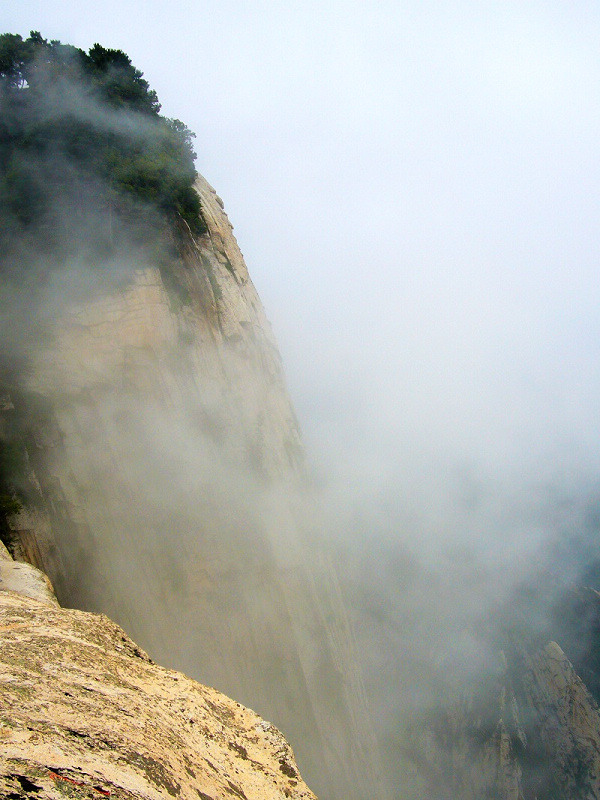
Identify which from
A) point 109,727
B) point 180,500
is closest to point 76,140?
point 180,500

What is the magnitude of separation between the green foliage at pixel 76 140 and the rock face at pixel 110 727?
1109 cm

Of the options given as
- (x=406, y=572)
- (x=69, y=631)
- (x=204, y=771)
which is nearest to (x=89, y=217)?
(x=69, y=631)

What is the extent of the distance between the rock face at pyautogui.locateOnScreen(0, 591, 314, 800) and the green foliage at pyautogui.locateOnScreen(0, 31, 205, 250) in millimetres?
11091

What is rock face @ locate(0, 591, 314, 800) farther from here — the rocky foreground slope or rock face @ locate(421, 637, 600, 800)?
rock face @ locate(421, 637, 600, 800)

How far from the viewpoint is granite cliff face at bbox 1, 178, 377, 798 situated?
1181cm

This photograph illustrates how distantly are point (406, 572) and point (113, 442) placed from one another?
21988mm

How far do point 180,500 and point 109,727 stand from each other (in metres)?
9.56

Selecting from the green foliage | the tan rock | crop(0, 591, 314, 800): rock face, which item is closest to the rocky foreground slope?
crop(0, 591, 314, 800): rock face

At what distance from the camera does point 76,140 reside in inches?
528

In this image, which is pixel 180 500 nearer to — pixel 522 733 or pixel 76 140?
pixel 76 140

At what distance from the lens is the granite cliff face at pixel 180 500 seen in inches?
465

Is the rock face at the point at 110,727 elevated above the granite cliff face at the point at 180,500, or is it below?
below

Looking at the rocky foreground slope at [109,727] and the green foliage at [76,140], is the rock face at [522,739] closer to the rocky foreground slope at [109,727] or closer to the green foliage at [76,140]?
the rocky foreground slope at [109,727]

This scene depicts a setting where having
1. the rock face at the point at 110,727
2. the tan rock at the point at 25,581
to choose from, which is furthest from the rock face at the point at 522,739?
the rock face at the point at 110,727
